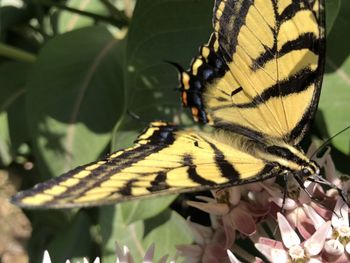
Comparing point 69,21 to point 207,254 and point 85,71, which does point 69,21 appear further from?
point 207,254

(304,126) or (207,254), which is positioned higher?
(304,126)

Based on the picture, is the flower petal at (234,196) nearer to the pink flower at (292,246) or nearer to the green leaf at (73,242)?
the pink flower at (292,246)

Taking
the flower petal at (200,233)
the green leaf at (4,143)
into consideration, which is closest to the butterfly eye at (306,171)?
the flower petal at (200,233)

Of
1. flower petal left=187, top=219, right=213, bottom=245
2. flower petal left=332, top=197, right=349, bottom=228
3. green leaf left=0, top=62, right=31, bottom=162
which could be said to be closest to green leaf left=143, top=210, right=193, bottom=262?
flower petal left=187, top=219, right=213, bottom=245

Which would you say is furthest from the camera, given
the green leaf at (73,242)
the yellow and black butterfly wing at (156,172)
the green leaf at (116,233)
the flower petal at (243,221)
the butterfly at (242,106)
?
the green leaf at (73,242)

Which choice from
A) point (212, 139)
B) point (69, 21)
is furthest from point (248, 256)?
point (69, 21)

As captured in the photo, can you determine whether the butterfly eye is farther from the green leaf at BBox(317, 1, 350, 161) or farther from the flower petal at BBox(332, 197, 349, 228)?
the green leaf at BBox(317, 1, 350, 161)
